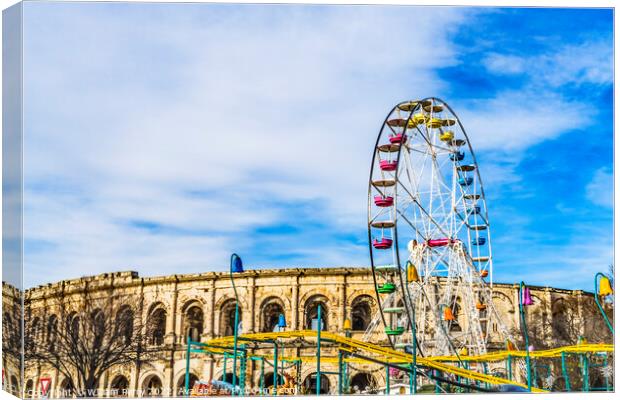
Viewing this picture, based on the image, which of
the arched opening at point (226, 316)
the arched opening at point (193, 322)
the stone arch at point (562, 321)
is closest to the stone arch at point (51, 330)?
the arched opening at point (193, 322)

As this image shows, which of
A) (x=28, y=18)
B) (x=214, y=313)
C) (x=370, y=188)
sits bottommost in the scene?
(x=214, y=313)

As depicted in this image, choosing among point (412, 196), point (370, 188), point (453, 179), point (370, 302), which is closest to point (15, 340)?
point (370, 188)

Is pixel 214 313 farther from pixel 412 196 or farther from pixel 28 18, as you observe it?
pixel 28 18

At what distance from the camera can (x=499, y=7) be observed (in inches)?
933

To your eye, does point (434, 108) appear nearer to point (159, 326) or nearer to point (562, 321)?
point (562, 321)

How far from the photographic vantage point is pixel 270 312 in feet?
149

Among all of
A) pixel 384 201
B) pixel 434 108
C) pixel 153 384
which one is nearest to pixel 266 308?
pixel 153 384

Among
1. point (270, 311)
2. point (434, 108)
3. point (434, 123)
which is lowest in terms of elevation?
point (270, 311)

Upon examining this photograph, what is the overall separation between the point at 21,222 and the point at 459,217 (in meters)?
22.1

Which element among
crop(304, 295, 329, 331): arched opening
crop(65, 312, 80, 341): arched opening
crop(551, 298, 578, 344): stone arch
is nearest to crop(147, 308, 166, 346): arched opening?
crop(65, 312, 80, 341): arched opening

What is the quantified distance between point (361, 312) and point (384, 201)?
14.7m

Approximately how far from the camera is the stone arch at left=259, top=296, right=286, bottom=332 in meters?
44.9

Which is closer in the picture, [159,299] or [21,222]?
[21,222]

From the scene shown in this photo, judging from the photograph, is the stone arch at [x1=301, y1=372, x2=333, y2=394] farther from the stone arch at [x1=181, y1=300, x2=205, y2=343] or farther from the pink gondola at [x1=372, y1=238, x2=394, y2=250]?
the pink gondola at [x1=372, y1=238, x2=394, y2=250]
